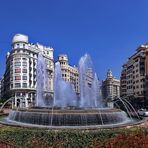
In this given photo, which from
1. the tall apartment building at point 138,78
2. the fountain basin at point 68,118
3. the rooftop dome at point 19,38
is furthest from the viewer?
the rooftop dome at point 19,38

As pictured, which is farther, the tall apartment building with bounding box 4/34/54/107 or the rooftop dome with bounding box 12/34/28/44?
the rooftop dome with bounding box 12/34/28/44

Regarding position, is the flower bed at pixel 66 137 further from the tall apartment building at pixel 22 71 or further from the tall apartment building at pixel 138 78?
the tall apartment building at pixel 22 71

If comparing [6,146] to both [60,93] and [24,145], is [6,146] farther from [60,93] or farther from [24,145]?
[60,93]

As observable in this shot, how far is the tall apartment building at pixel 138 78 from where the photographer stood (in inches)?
2788

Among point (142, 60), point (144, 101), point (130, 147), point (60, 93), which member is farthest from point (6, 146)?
point (142, 60)

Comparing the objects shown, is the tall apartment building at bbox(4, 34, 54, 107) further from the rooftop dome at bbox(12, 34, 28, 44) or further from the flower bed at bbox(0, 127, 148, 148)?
the flower bed at bbox(0, 127, 148, 148)

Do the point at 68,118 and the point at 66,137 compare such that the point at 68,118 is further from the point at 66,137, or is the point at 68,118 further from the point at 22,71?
the point at 22,71

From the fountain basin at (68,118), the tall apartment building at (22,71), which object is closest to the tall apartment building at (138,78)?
the tall apartment building at (22,71)

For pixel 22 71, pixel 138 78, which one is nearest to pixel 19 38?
pixel 22 71

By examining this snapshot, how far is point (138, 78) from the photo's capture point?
244 feet

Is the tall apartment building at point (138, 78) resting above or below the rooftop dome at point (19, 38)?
below

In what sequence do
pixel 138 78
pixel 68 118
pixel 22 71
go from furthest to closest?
pixel 22 71, pixel 138 78, pixel 68 118

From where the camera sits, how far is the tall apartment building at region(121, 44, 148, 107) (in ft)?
232

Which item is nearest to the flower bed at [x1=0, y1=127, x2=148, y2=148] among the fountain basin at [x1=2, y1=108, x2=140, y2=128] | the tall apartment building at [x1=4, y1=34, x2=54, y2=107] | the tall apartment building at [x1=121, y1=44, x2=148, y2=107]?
the fountain basin at [x1=2, y1=108, x2=140, y2=128]
